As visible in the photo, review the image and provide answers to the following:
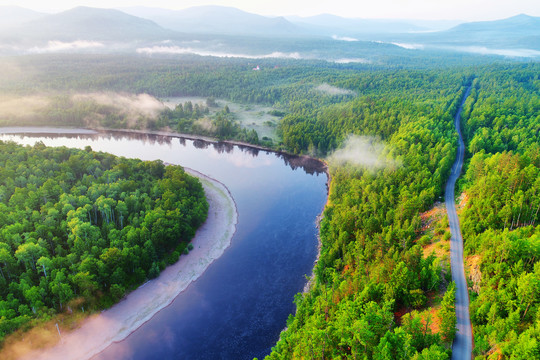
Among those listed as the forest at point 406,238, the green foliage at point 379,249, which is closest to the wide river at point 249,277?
the forest at point 406,238

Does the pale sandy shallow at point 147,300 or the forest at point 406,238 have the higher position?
the forest at point 406,238

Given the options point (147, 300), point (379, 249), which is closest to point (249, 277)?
point (147, 300)

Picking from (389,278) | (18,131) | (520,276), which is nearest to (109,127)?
(18,131)

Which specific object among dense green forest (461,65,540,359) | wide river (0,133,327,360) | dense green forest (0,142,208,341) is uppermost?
dense green forest (461,65,540,359)

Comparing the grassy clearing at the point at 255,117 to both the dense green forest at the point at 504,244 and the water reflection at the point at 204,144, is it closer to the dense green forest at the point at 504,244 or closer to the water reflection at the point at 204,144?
the water reflection at the point at 204,144

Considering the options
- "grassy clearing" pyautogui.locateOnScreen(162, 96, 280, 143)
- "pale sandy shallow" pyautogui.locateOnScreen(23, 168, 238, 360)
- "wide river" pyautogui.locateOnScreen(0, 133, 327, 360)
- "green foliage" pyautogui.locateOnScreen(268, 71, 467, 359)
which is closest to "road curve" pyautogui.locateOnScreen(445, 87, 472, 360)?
"green foliage" pyautogui.locateOnScreen(268, 71, 467, 359)

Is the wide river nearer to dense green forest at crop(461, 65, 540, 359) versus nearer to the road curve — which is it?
the road curve

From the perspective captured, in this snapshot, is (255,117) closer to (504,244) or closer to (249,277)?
(249,277)
